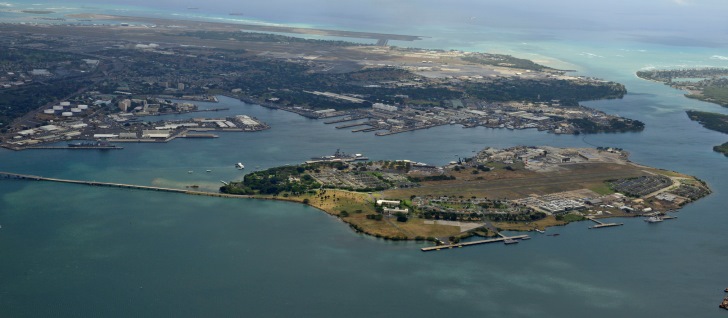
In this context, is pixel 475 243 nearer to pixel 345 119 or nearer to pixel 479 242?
pixel 479 242

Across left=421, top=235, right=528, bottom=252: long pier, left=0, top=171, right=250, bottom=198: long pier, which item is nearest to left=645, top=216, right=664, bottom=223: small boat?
left=421, top=235, right=528, bottom=252: long pier

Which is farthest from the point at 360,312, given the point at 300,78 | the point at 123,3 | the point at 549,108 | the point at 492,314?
the point at 123,3

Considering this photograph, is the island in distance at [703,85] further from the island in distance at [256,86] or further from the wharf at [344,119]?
the wharf at [344,119]

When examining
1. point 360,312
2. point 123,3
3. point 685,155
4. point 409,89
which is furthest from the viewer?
point 123,3

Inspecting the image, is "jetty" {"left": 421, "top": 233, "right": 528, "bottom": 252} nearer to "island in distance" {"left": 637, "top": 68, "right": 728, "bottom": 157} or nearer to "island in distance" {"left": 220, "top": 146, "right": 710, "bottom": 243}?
"island in distance" {"left": 220, "top": 146, "right": 710, "bottom": 243}

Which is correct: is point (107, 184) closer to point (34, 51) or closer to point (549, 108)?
point (549, 108)

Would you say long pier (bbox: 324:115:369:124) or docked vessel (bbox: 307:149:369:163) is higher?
long pier (bbox: 324:115:369:124)

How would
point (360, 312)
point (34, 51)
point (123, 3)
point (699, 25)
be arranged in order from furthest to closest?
1. point (699, 25)
2. point (123, 3)
3. point (34, 51)
4. point (360, 312)
